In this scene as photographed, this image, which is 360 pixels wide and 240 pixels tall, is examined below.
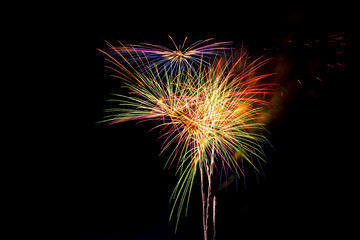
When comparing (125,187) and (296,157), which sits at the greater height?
(296,157)

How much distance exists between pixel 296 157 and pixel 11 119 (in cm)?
589

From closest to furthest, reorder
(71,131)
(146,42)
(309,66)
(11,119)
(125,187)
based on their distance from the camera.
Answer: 1. (146,42)
2. (309,66)
3. (11,119)
4. (71,131)
5. (125,187)

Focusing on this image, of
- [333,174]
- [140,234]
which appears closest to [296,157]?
[333,174]

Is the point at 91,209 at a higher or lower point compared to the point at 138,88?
lower

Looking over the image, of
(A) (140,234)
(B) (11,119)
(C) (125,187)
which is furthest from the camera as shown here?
(C) (125,187)

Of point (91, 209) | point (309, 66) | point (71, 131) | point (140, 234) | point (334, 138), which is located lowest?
point (140, 234)

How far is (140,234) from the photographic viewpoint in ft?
16.6

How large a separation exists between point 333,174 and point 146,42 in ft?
14.7

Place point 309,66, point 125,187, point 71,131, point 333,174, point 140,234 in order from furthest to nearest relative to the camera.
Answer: point 125,187, point 140,234, point 71,131, point 333,174, point 309,66

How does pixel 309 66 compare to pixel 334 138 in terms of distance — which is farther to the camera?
pixel 334 138

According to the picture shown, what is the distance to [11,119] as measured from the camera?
3.74m

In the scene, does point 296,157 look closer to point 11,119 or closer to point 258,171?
point 258,171

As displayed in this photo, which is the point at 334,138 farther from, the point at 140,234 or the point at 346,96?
the point at 140,234

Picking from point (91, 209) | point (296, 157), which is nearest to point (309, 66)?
point (296, 157)
